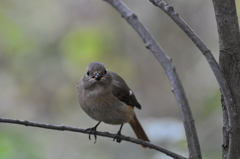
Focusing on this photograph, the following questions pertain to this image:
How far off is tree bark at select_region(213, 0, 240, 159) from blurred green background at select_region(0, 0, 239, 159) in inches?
116

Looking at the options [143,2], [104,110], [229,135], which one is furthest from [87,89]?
[143,2]

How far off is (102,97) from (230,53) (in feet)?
4.89

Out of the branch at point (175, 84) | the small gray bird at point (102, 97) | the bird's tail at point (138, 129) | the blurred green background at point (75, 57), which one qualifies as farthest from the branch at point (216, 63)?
the blurred green background at point (75, 57)

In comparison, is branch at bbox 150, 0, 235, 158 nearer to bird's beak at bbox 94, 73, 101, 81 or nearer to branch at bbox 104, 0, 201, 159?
branch at bbox 104, 0, 201, 159

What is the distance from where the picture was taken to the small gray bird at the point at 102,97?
296 centimetres

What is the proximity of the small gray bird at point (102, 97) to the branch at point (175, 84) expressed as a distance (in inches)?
26.6

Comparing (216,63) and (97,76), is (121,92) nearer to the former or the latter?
(97,76)

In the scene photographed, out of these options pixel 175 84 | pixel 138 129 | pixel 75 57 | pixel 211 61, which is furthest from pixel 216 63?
pixel 75 57

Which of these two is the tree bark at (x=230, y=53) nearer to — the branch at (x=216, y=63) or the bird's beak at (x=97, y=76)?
the branch at (x=216, y=63)

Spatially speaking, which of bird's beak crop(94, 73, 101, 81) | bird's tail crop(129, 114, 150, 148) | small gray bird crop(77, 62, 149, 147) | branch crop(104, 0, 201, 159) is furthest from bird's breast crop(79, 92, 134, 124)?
branch crop(104, 0, 201, 159)

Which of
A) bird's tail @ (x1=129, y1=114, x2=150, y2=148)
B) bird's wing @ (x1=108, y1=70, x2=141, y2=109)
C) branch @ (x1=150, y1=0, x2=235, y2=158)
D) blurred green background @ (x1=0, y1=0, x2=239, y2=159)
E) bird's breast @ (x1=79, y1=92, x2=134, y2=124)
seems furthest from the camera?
blurred green background @ (x1=0, y1=0, x2=239, y2=159)

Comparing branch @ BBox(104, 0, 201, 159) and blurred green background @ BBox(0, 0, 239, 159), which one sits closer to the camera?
branch @ BBox(104, 0, 201, 159)

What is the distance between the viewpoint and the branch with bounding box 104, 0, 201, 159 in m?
1.82

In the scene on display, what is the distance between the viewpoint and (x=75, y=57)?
5172 millimetres
